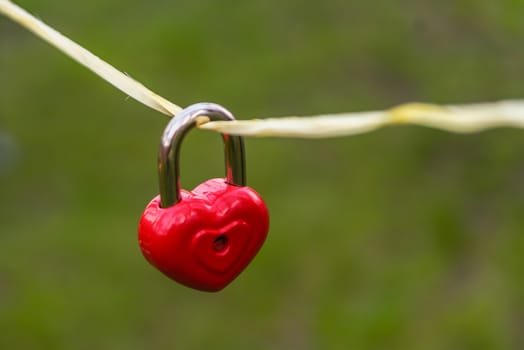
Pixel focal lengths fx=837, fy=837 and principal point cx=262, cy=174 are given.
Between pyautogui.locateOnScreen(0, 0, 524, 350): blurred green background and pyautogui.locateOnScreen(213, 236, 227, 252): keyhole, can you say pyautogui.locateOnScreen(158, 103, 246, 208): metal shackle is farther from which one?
pyautogui.locateOnScreen(0, 0, 524, 350): blurred green background

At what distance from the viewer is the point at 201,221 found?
78cm

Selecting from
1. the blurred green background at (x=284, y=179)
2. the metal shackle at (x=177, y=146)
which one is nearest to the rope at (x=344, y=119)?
the metal shackle at (x=177, y=146)

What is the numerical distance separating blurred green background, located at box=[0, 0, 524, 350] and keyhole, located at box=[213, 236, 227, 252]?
1.55m

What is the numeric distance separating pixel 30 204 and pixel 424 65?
160 centimetres

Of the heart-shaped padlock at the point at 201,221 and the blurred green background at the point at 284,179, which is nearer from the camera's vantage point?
the heart-shaped padlock at the point at 201,221

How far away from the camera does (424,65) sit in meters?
3.32

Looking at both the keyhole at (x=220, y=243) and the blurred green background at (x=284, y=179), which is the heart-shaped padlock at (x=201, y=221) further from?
the blurred green background at (x=284, y=179)

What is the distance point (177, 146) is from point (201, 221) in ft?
0.26

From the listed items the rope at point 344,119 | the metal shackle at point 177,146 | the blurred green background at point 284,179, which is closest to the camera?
the rope at point 344,119

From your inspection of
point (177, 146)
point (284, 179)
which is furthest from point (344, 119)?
point (284, 179)

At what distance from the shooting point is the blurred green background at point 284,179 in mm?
2371

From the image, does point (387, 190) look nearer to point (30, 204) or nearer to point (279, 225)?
point (279, 225)

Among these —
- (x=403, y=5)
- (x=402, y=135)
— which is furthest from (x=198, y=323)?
(x=403, y=5)

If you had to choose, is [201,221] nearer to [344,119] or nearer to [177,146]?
[177,146]
